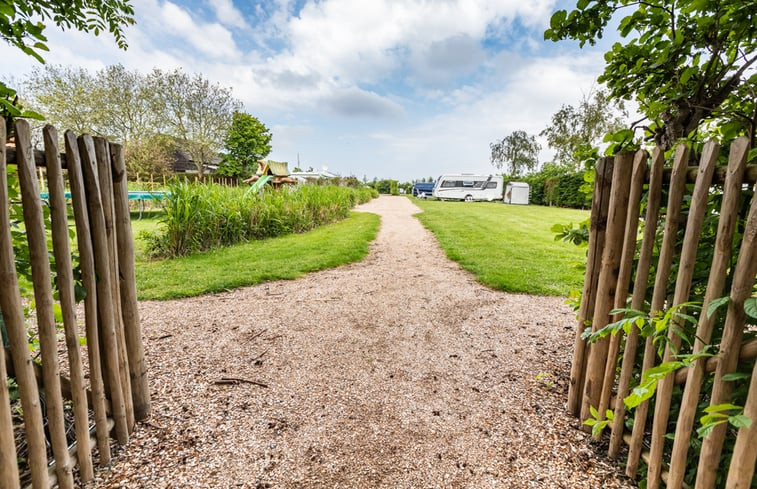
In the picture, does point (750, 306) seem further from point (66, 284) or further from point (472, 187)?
point (472, 187)

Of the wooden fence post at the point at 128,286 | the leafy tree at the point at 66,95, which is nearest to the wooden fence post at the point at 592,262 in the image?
the wooden fence post at the point at 128,286

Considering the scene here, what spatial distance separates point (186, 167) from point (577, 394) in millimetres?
41848

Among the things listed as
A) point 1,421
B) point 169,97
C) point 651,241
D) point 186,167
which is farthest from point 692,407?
point 186,167

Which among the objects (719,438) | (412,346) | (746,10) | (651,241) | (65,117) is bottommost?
(412,346)

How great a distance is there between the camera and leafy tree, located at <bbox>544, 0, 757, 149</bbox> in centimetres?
149

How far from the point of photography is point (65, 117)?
21.1 meters

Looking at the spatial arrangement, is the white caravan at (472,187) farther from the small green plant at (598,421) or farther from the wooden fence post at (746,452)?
the wooden fence post at (746,452)

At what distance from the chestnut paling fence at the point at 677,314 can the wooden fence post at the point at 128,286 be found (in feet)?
7.67

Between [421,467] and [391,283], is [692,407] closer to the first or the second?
[421,467]

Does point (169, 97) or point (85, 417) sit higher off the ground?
point (169, 97)

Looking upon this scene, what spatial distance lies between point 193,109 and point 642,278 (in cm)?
3021

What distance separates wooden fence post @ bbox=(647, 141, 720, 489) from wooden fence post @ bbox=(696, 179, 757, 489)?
5.5 inches

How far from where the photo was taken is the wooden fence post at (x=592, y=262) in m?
1.76

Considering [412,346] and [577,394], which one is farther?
[412,346]
